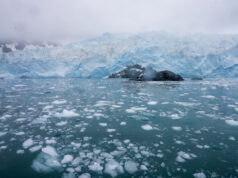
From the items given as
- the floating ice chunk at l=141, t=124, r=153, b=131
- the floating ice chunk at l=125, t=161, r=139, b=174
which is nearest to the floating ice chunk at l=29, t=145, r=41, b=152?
the floating ice chunk at l=125, t=161, r=139, b=174

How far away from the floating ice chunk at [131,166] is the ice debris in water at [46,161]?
0.94 meters

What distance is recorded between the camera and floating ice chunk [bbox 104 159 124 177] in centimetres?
197

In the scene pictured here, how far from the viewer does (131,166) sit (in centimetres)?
213

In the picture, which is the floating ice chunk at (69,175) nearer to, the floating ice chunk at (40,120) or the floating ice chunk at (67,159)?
the floating ice chunk at (67,159)

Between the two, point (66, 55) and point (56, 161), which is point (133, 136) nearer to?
point (56, 161)

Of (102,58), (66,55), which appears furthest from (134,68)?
(66,55)

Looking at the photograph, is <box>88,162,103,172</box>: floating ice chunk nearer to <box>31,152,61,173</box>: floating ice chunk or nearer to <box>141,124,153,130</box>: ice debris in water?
<box>31,152,61,173</box>: floating ice chunk

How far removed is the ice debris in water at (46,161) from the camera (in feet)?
6.80

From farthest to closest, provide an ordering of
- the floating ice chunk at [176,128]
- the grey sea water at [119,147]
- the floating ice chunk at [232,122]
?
1. the floating ice chunk at [232,122]
2. the floating ice chunk at [176,128]
3. the grey sea water at [119,147]

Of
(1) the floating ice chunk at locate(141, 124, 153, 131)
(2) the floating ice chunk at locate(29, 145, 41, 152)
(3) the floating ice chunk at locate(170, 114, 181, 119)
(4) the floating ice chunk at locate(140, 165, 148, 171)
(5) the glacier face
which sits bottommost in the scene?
(2) the floating ice chunk at locate(29, 145, 41, 152)

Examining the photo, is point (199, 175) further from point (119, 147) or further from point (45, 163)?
point (45, 163)

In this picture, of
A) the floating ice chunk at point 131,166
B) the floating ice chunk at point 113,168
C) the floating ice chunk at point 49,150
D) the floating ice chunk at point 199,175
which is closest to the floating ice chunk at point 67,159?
the floating ice chunk at point 49,150

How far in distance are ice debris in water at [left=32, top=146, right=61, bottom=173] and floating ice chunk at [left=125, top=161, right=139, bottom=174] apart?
0.94 meters

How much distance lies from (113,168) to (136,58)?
44692mm
